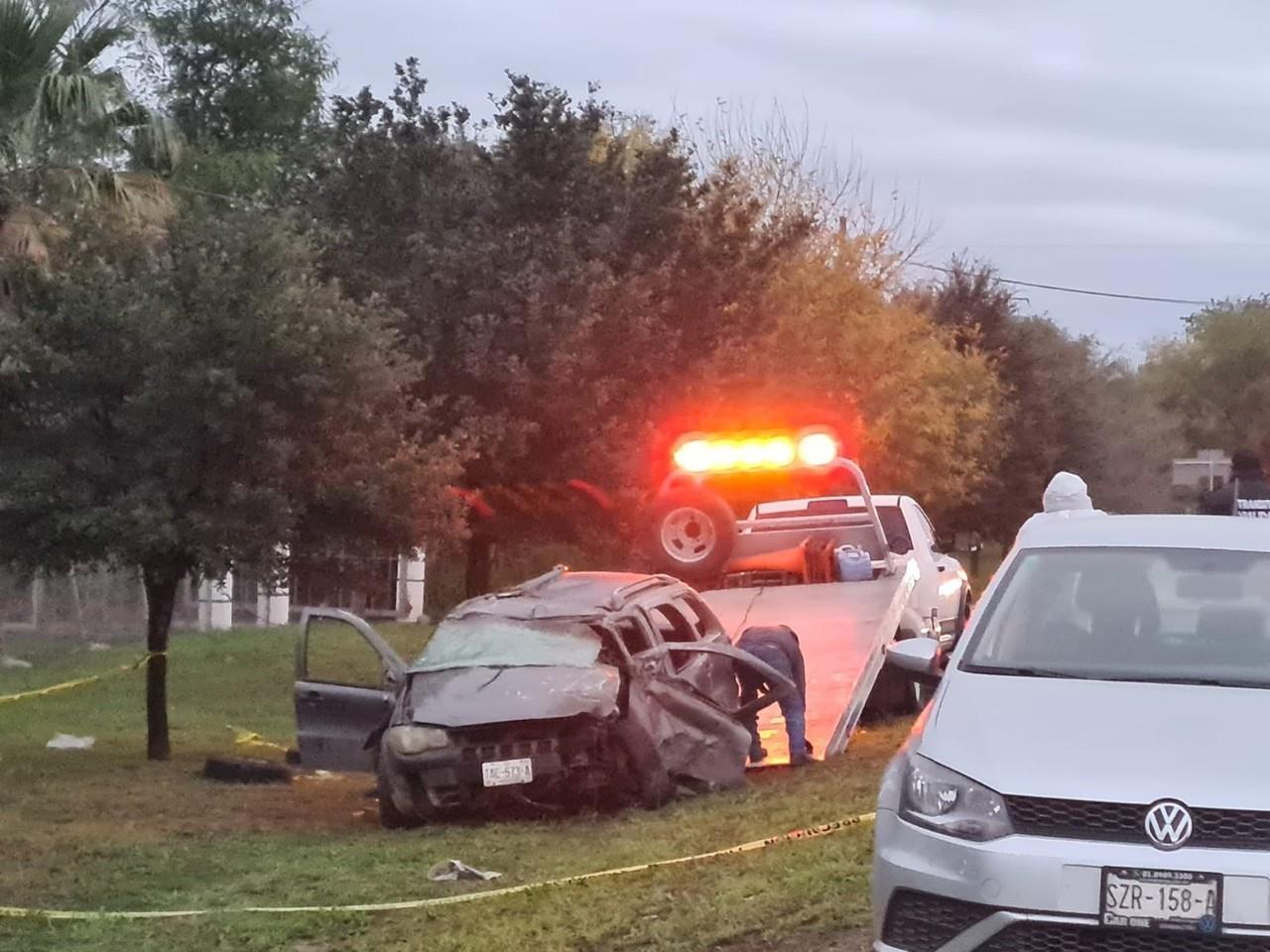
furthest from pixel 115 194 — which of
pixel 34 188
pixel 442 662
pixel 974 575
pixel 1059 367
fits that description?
pixel 1059 367

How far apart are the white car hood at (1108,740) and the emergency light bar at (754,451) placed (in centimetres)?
726

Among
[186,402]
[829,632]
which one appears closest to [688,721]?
[829,632]

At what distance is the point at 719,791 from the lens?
38.6 ft

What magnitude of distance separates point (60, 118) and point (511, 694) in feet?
28.0

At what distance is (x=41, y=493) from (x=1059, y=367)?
45.9 meters

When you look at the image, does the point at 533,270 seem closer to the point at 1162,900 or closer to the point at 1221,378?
the point at 1162,900

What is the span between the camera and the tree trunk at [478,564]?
23.8 metres

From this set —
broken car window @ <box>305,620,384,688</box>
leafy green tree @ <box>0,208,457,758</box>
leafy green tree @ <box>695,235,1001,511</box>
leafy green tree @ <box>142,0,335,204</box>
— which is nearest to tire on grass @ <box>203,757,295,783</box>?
leafy green tree @ <box>0,208,457,758</box>

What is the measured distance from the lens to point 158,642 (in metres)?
15.5

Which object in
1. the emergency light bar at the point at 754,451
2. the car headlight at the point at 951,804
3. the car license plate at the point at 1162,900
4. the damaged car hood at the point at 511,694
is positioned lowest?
the damaged car hood at the point at 511,694

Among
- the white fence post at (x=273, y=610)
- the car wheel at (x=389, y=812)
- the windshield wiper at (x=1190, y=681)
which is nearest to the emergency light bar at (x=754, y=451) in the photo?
the car wheel at (x=389, y=812)

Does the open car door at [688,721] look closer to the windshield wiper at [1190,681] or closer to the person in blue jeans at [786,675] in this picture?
the person in blue jeans at [786,675]

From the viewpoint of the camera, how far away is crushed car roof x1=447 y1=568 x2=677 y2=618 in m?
11.9

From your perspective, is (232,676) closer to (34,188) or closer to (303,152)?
(34,188)
